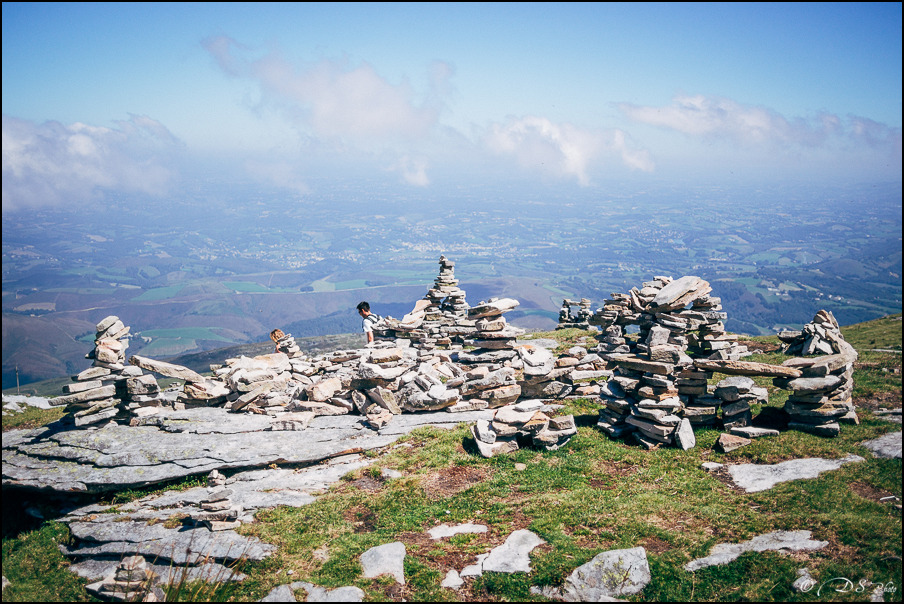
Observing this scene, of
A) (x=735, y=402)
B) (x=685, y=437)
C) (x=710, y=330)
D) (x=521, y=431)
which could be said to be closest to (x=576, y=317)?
(x=710, y=330)

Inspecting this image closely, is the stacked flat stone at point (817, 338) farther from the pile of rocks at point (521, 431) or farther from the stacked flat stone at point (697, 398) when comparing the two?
the pile of rocks at point (521, 431)

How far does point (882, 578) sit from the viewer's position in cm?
816

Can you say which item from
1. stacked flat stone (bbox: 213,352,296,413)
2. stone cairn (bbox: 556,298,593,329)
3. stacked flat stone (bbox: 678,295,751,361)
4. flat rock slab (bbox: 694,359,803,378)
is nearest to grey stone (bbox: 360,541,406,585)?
stacked flat stone (bbox: 213,352,296,413)

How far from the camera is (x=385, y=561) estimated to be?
399 inches

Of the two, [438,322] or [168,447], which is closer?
[168,447]

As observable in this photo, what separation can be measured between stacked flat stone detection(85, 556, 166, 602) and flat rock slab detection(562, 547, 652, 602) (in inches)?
324

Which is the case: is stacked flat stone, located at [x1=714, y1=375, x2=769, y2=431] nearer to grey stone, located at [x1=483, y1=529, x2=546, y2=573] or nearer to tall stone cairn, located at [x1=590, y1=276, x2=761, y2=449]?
tall stone cairn, located at [x1=590, y1=276, x2=761, y2=449]

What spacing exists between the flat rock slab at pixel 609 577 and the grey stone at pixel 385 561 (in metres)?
3.46

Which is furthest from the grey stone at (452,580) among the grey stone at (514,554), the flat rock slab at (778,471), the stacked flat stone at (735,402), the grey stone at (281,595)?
the stacked flat stone at (735,402)

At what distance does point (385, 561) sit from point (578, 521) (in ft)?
15.5

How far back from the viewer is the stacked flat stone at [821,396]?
573 inches

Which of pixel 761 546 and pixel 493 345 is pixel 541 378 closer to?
pixel 493 345

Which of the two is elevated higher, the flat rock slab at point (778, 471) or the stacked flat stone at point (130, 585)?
the flat rock slab at point (778, 471)

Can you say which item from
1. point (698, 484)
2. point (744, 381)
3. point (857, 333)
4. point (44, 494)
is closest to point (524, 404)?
point (698, 484)
